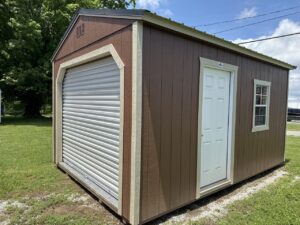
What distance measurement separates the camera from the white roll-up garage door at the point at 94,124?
3.73 metres

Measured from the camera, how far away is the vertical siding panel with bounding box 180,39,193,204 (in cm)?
364

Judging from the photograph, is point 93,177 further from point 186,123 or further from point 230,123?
point 230,123

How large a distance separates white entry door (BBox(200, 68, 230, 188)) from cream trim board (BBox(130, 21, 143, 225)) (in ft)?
4.67

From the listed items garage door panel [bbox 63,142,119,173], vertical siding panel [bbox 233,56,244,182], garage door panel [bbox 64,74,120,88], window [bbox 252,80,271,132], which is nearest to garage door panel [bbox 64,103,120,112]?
garage door panel [bbox 64,74,120,88]

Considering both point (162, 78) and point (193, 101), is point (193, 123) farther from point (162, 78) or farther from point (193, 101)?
point (162, 78)

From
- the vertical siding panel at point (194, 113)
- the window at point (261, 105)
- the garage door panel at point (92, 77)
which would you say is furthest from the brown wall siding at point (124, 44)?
the window at point (261, 105)

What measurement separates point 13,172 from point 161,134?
3.84 m

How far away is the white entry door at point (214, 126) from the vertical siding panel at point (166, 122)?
870 millimetres

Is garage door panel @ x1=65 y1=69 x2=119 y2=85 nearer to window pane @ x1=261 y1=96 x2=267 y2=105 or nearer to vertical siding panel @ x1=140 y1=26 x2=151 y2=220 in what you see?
vertical siding panel @ x1=140 y1=26 x2=151 y2=220

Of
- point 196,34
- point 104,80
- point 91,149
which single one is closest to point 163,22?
point 196,34

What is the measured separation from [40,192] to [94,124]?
1.49 m

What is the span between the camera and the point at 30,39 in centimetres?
1523

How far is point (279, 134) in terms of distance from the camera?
20.9 ft

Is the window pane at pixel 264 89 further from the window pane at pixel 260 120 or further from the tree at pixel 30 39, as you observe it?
the tree at pixel 30 39
